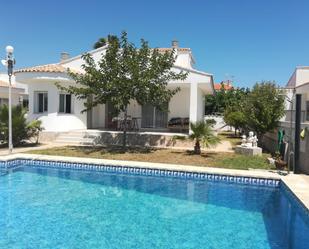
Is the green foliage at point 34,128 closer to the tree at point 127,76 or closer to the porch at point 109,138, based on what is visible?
the porch at point 109,138

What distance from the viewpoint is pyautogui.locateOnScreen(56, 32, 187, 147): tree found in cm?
1855

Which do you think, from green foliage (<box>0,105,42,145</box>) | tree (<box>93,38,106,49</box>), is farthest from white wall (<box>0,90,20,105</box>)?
tree (<box>93,38,106,49</box>)

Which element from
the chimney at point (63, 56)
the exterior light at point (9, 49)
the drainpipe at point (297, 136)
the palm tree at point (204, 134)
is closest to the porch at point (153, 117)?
the chimney at point (63, 56)

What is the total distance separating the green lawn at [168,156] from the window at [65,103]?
4.52 m

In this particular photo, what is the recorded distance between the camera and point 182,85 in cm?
2433

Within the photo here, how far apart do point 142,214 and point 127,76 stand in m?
10.7

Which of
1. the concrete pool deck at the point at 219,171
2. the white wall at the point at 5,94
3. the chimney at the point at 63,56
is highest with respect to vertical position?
the chimney at the point at 63,56

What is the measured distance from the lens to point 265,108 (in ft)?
66.9

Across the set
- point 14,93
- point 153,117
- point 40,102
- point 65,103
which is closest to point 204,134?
point 153,117

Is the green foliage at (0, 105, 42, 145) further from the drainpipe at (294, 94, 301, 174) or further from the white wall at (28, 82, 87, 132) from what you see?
the drainpipe at (294, 94, 301, 174)

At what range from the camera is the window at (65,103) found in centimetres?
2448

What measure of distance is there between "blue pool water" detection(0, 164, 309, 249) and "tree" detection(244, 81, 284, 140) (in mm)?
8136

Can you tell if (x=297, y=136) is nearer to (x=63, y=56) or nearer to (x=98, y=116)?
(x=98, y=116)

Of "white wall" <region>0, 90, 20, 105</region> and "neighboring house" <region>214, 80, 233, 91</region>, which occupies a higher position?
"neighboring house" <region>214, 80, 233, 91</region>
